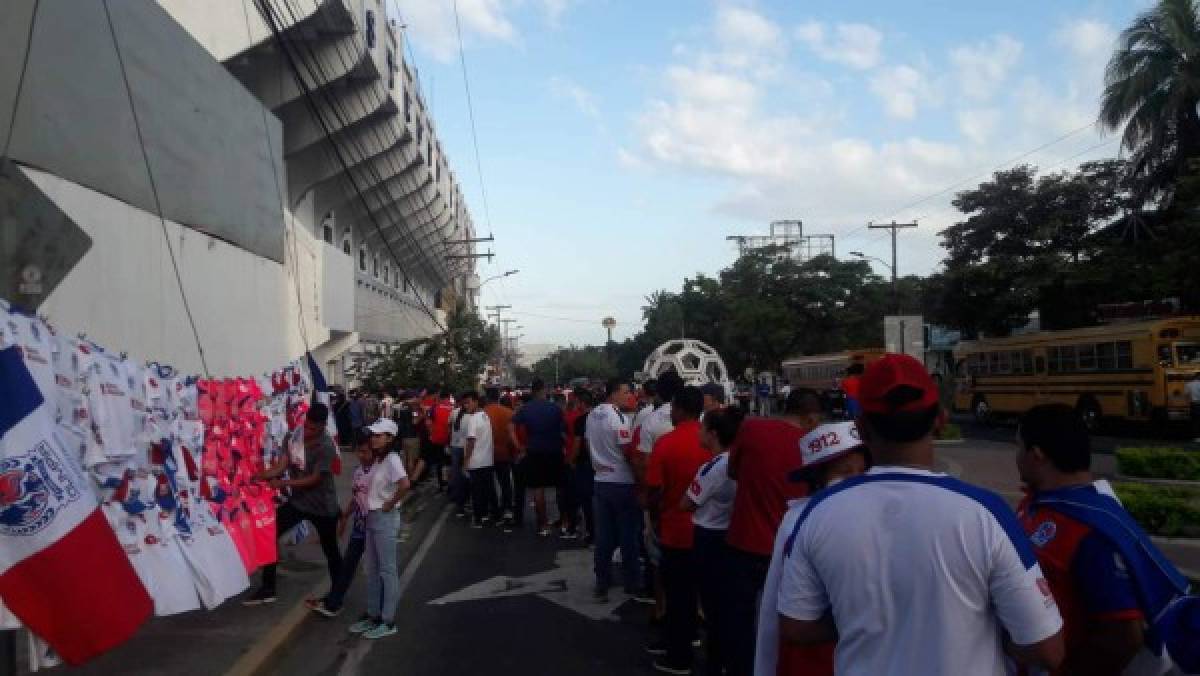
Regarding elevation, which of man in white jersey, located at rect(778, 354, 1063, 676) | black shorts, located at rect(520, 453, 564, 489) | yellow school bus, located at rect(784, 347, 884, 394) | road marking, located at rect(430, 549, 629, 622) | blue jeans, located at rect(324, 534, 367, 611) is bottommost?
road marking, located at rect(430, 549, 629, 622)

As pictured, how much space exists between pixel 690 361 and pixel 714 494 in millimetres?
21066

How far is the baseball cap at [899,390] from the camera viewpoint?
2.51 m

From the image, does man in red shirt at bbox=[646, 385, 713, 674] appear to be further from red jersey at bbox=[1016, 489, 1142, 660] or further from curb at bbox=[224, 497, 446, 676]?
red jersey at bbox=[1016, 489, 1142, 660]

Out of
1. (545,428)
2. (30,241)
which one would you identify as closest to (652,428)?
(545,428)

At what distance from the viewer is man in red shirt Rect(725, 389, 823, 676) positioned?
5301mm

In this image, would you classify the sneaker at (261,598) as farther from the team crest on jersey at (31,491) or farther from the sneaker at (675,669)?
the team crest on jersey at (31,491)

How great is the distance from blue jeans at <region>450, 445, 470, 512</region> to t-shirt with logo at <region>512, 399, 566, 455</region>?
2.54 meters

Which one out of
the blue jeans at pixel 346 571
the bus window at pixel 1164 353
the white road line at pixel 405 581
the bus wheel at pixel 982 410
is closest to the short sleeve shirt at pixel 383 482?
the blue jeans at pixel 346 571

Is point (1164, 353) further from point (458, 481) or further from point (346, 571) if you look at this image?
point (346, 571)

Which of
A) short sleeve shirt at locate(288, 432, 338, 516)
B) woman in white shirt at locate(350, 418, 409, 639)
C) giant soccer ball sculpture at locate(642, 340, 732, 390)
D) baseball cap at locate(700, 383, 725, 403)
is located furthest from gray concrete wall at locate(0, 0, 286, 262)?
giant soccer ball sculpture at locate(642, 340, 732, 390)

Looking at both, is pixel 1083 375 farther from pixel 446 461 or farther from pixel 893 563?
pixel 893 563

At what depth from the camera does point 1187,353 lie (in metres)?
25.5

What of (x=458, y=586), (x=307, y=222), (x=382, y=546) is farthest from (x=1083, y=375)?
(x=382, y=546)

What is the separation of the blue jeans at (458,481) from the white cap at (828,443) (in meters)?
11.2
